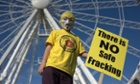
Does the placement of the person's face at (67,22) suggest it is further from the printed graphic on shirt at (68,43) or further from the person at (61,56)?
the printed graphic on shirt at (68,43)

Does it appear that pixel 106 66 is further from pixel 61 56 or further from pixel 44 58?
pixel 44 58

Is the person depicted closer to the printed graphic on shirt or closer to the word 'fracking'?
the printed graphic on shirt

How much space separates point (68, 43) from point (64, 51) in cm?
17

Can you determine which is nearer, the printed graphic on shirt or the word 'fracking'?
the printed graphic on shirt

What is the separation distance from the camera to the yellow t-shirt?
15.6 ft

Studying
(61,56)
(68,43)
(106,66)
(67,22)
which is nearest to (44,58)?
(61,56)

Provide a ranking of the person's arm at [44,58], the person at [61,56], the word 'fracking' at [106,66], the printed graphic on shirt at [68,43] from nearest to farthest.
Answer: the person at [61,56] < the person's arm at [44,58] < the printed graphic on shirt at [68,43] < the word 'fracking' at [106,66]

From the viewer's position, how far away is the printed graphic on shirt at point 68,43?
494 cm

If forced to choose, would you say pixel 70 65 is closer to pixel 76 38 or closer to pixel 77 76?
pixel 76 38

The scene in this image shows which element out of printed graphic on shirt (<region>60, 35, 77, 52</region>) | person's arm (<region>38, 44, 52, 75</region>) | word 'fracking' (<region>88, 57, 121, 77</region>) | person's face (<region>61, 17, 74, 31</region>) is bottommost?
word 'fracking' (<region>88, 57, 121, 77</region>)

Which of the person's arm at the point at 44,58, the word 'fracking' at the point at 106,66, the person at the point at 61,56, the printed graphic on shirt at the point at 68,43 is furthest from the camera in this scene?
the word 'fracking' at the point at 106,66

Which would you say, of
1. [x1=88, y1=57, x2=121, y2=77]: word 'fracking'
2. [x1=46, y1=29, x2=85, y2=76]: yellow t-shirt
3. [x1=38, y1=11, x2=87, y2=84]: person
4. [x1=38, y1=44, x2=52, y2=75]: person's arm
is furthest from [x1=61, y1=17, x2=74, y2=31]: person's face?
[x1=88, y1=57, x2=121, y2=77]: word 'fracking'

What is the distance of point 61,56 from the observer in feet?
15.8

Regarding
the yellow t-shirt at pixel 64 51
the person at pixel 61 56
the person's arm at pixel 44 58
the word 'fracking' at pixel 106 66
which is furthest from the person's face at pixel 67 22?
the word 'fracking' at pixel 106 66
